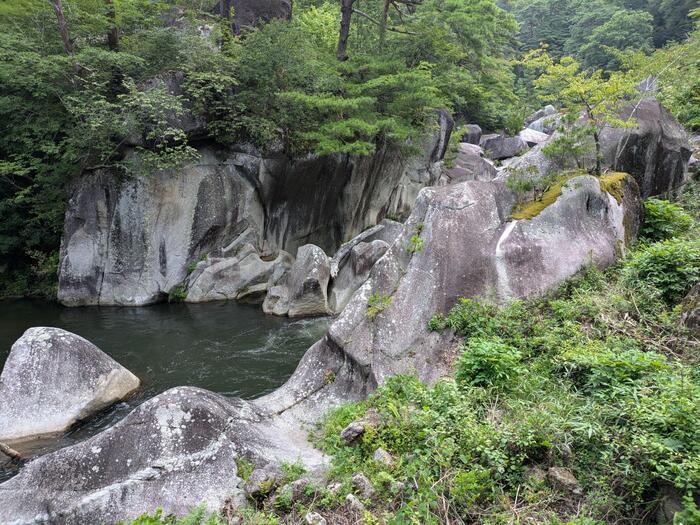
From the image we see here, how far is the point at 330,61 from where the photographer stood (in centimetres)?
1798

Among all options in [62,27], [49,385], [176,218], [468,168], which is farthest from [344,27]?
[49,385]

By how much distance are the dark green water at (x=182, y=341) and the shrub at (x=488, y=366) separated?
5.35m

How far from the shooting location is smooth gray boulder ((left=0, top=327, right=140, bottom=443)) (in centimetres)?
791

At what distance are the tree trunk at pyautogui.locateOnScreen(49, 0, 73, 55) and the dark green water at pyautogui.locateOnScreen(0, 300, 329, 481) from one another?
28.8 ft

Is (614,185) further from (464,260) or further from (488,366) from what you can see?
(488,366)

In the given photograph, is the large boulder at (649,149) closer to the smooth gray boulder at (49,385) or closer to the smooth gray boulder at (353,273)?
the smooth gray boulder at (353,273)

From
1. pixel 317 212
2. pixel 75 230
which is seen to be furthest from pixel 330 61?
pixel 75 230

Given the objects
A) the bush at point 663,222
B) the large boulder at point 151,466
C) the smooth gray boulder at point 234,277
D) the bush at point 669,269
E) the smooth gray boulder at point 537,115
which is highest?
the smooth gray boulder at point 537,115

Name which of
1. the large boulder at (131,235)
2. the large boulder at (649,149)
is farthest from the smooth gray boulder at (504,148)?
the large boulder at (131,235)

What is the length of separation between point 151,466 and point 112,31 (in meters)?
16.2

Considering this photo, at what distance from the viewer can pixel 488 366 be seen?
224 inches

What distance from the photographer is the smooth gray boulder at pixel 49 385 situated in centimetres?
791

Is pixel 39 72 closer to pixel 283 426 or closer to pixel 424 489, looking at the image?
pixel 283 426

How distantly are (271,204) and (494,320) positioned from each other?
510 inches
